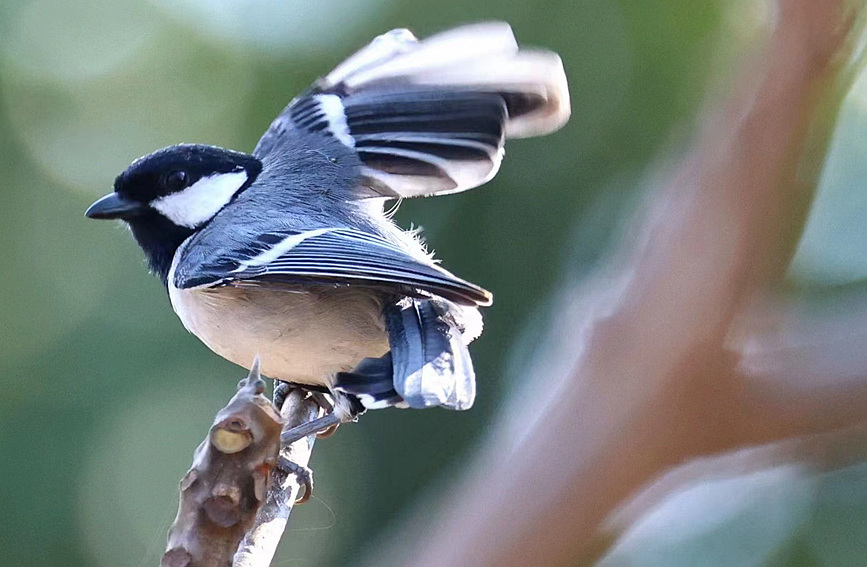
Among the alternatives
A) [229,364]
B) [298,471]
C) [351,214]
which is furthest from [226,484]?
[229,364]

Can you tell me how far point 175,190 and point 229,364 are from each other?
199cm

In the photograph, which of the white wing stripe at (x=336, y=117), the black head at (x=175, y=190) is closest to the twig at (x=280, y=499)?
the black head at (x=175, y=190)

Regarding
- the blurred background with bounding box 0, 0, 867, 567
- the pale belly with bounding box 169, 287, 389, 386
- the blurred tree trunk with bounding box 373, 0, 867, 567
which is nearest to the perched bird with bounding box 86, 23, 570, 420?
the pale belly with bounding box 169, 287, 389, 386

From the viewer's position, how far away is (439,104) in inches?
78.2

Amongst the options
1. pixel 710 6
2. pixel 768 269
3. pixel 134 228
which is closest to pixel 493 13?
pixel 710 6

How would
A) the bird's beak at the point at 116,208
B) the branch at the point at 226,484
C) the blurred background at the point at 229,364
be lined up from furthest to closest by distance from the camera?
the blurred background at the point at 229,364
the bird's beak at the point at 116,208
the branch at the point at 226,484

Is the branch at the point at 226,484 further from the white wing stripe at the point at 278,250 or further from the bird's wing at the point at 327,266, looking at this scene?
the white wing stripe at the point at 278,250

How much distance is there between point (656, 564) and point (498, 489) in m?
2.84

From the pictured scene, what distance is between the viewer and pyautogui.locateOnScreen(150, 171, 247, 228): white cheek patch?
207 centimetres

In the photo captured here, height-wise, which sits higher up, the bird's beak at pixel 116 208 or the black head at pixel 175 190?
the black head at pixel 175 190

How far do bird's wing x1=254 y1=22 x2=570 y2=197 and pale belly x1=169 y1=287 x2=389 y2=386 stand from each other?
0.33 meters

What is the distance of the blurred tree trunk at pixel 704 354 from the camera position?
44.2 inches

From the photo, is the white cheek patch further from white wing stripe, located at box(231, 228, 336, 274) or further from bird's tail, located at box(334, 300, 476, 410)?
bird's tail, located at box(334, 300, 476, 410)

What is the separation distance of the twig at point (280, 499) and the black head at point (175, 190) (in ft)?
1.35
